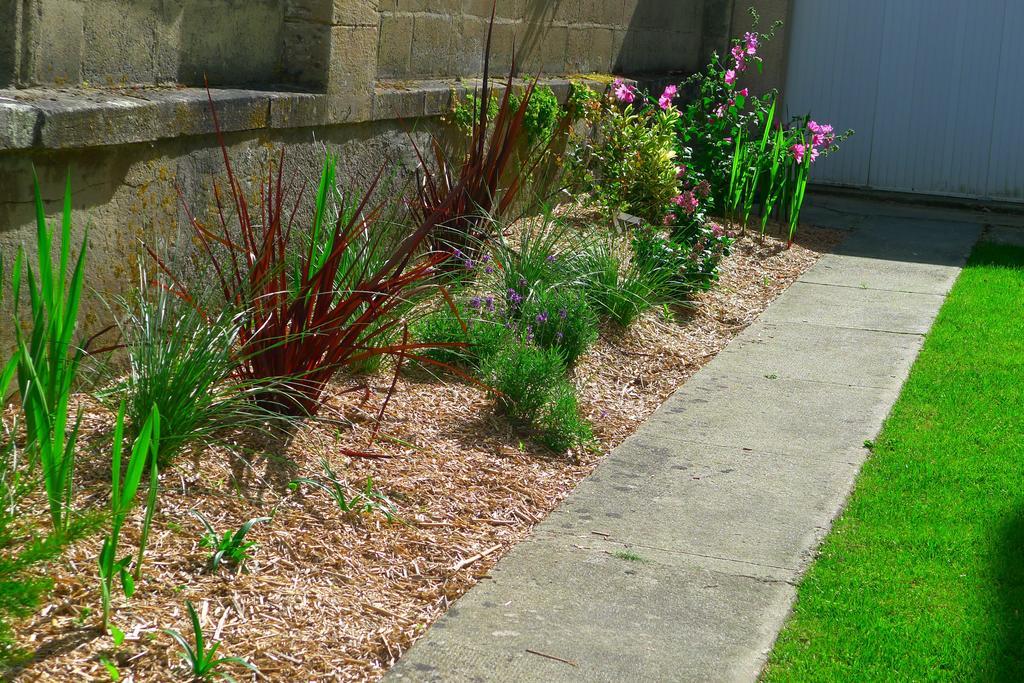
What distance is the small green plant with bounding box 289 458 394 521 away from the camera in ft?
12.1

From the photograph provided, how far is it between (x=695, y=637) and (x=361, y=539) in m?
1.04

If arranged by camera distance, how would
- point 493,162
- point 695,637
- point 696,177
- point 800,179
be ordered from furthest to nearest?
point 800,179, point 696,177, point 493,162, point 695,637

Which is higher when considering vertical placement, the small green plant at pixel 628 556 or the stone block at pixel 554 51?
the stone block at pixel 554 51

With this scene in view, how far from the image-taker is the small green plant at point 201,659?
2781mm

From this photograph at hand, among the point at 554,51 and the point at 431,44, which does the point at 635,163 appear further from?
the point at 431,44

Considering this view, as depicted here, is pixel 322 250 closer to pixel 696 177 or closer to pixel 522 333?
pixel 522 333

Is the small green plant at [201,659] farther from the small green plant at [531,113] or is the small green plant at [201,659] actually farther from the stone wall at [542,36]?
the small green plant at [531,113]

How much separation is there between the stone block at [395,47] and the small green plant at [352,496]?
3235mm

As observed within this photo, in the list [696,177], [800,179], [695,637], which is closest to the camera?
[695,637]

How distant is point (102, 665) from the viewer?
2.80 m

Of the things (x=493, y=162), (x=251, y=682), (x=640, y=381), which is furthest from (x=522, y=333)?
(x=251, y=682)

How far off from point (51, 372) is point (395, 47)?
3805 mm

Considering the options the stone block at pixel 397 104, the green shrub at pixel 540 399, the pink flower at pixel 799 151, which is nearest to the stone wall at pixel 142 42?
the stone block at pixel 397 104

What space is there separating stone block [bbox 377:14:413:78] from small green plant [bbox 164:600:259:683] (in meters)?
4.19
